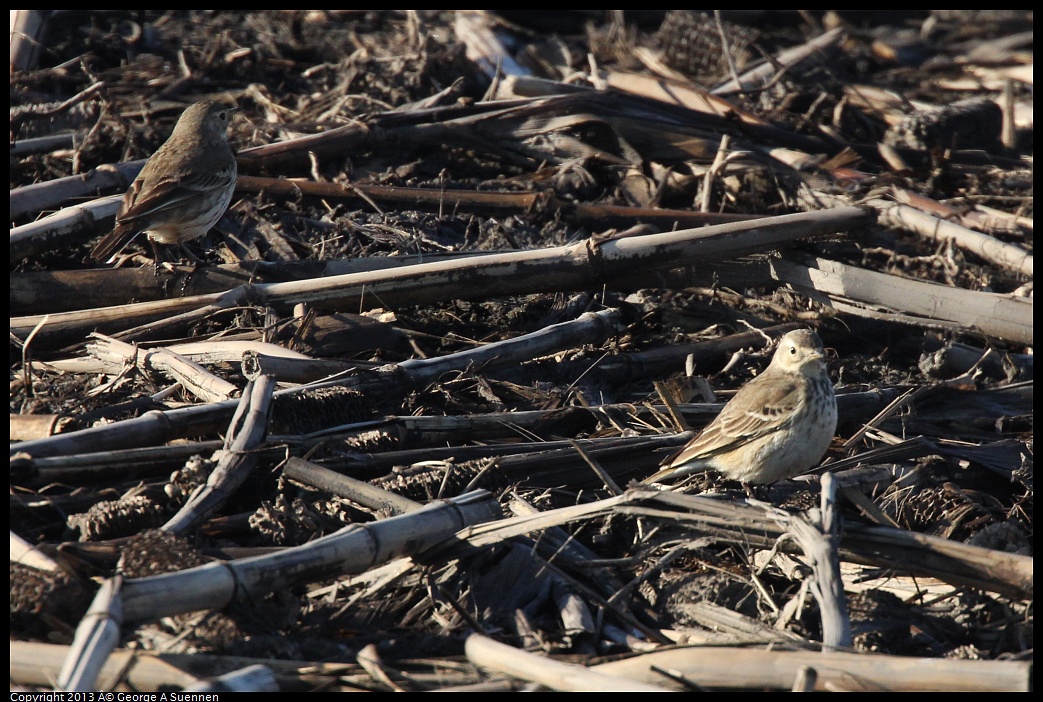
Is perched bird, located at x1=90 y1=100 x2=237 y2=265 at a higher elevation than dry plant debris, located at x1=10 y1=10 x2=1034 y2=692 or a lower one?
higher

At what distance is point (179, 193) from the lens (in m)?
6.52

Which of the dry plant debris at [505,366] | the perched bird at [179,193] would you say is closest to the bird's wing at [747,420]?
the dry plant debris at [505,366]

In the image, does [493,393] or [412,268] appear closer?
[493,393]

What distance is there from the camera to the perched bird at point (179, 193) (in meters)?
6.43

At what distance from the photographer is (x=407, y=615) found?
4039mm

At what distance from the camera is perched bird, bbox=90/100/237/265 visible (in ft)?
21.1

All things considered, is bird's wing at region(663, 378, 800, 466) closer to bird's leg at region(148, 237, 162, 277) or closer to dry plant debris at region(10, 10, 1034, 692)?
dry plant debris at region(10, 10, 1034, 692)

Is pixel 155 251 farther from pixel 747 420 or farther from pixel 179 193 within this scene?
pixel 747 420

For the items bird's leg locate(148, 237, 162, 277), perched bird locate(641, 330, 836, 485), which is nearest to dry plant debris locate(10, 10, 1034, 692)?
perched bird locate(641, 330, 836, 485)

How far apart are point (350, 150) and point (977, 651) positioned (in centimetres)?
568

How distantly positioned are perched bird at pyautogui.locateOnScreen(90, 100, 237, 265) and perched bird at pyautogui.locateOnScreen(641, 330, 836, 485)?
11.5 feet

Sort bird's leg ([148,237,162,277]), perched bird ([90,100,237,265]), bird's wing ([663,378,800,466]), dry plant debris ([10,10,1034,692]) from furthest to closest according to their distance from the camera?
bird's leg ([148,237,162,277])
perched bird ([90,100,237,265])
bird's wing ([663,378,800,466])
dry plant debris ([10,10,1034,692])

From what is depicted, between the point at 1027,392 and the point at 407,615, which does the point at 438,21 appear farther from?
the point at 407,615

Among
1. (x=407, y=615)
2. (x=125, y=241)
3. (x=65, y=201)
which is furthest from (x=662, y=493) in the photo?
(x=65, y=201)
